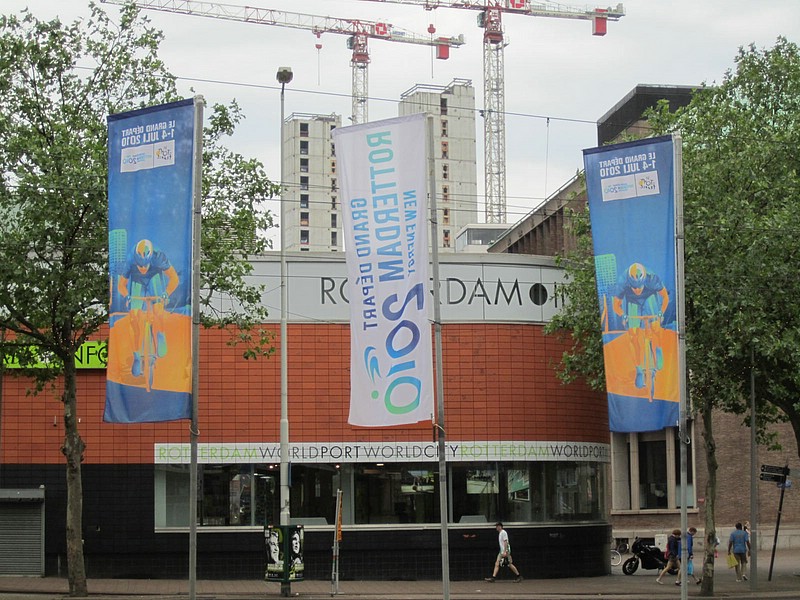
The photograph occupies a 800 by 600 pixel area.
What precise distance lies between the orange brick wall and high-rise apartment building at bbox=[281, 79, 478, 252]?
11734 cm

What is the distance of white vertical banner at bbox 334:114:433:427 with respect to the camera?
60.2ft

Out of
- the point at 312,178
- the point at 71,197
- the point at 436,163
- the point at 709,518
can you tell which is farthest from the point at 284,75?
the point at 312,178

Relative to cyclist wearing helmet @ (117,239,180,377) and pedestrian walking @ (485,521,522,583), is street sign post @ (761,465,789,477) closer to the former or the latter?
pedestrian walking @ (485,521,522,583)

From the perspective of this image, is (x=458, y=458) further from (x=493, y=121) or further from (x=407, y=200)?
(x=493, y=121)

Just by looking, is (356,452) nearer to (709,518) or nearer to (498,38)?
(709,518)

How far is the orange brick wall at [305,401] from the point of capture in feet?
108

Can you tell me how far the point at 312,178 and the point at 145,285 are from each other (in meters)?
143

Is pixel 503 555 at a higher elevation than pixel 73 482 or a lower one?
lower

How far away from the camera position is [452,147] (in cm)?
15462

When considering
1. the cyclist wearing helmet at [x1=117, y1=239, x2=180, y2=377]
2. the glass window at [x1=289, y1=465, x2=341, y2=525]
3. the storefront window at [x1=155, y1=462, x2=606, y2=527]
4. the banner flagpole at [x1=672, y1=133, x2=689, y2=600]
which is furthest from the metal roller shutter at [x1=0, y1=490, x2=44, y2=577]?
the banner flagpole at [x1=672, y1=133, x2=689, y2=600]

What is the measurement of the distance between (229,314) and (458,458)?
7.29m

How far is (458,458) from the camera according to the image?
109ft

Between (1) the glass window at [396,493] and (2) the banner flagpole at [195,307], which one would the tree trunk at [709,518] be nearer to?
(1) the glass window at [396,493]

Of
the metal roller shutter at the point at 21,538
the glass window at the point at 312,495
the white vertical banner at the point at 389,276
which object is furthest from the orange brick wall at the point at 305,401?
the white vertical banner at the point at 389,276
